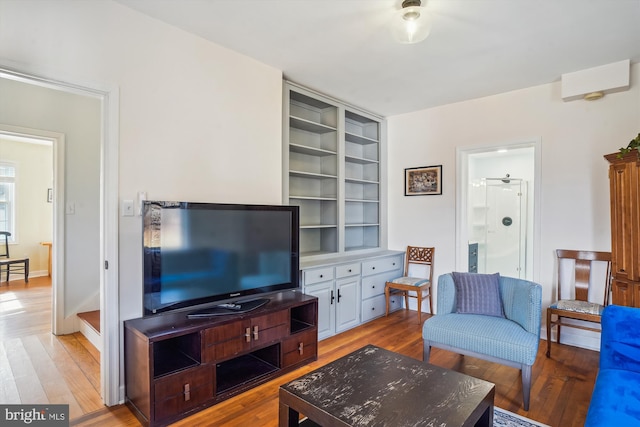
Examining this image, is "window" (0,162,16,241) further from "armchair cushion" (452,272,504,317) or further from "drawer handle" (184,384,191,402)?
"armchair cushion" (452,272,504,317)

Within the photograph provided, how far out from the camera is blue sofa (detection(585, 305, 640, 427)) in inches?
55.6

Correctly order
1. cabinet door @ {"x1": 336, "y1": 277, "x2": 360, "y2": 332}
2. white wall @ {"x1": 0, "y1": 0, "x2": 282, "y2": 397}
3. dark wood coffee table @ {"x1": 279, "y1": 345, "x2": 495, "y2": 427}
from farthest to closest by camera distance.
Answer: cabinet door @ {"x1": 336, "y1": 277, "x2": 360, "y2": 332} < white wall @ {"x1": 0, "y1": 0, "x2": 282, "y2": 397} < dark wood coffee table @ {"x1": 279, "y1": 345, "x2": 495, "y2": 427}

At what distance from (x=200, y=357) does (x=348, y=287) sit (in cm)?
180

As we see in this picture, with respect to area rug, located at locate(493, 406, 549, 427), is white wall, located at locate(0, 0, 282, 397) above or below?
above

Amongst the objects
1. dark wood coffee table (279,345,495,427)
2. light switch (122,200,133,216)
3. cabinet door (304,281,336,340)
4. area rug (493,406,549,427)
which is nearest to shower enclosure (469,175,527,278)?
cabinet door (304,281,336,340)

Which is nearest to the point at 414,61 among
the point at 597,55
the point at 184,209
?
the point at 597,55

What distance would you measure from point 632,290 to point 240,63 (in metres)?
3.45

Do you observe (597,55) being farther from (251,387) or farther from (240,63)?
(251,387)

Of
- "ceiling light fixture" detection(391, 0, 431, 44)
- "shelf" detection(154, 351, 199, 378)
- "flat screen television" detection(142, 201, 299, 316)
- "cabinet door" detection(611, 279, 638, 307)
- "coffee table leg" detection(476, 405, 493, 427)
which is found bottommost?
"coffee table leg" detection(476, 405, 493, 427)

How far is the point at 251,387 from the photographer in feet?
7.72

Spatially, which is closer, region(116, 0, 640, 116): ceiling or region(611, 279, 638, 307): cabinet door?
region(116, 0, 640, 116): ceiling

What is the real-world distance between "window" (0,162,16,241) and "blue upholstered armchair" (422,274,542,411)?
7162 millimetres

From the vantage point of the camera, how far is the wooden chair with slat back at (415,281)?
3.80 metres

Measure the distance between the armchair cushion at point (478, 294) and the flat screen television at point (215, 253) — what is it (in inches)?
53.0
